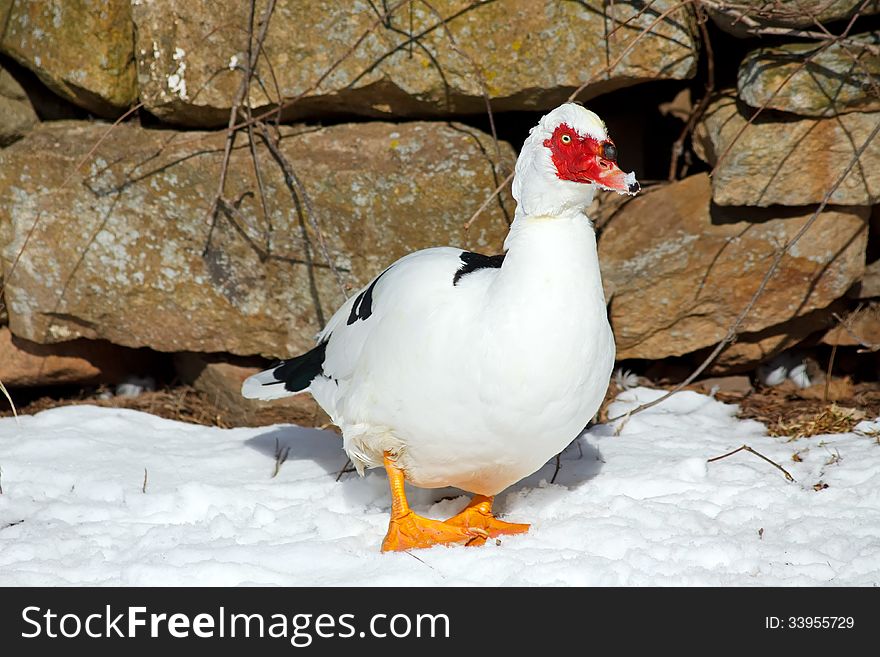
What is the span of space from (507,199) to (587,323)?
1502mm

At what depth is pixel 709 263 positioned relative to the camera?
14.3 ft

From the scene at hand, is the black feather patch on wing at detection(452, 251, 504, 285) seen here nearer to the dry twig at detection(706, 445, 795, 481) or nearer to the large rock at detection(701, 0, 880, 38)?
the dry twig at detection(706, 445, 795, 481)

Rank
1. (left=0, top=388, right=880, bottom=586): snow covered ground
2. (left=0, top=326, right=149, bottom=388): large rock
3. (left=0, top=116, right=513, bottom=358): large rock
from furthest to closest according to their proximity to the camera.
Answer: (left=0, top=326, right=149, bottom=388): large rock
(left=0, top=116, right=513, bottom=358): large rock
(left=0, top=388, right=880, bottom=586): snow covered ground

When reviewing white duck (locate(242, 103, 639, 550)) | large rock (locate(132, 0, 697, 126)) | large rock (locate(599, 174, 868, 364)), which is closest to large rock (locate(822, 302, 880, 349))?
large rock (locate(599, 174, 868, 364))

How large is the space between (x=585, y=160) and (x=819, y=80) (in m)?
1.73

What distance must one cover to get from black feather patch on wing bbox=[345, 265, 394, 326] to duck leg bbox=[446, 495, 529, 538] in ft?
2.48

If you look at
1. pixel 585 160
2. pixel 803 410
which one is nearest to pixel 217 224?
pixel 585 160

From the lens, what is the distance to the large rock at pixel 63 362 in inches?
186

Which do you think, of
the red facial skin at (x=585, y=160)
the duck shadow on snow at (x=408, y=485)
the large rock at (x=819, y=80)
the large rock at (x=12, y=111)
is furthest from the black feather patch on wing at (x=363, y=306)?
the large rock at (x=12, y=111)

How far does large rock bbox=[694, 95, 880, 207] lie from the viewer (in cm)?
409

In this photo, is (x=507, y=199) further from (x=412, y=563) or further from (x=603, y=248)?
(x=412, y=563)

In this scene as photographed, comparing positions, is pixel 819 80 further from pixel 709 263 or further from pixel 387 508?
pixel 387 508

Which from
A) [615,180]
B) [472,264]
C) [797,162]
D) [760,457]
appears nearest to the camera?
[615,180]
